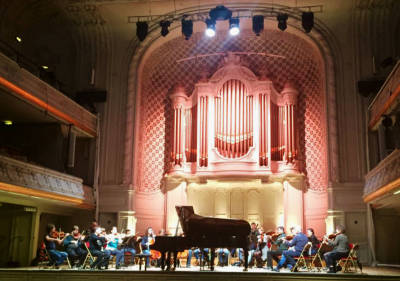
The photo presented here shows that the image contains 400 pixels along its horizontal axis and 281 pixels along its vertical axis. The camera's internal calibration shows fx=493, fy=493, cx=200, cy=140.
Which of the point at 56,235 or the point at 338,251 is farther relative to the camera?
the point at 56,235

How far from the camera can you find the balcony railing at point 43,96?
1109 cm

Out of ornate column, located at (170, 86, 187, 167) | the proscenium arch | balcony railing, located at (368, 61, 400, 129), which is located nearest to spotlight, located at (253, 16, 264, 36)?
the proscenium arch

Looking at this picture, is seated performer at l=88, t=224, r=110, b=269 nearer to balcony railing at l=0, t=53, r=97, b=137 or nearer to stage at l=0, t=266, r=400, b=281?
stage at l=0, t=266, r=400, b=281

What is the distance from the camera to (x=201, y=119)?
47.8 feet

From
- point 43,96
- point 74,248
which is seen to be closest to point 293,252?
point 74,248

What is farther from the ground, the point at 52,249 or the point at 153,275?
the point at 52,249

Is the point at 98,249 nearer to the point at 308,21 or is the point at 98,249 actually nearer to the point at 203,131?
the point at 203,131

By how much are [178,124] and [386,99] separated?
602 centimetres

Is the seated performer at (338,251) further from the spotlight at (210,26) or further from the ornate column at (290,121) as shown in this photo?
the spotlight at (210,26)

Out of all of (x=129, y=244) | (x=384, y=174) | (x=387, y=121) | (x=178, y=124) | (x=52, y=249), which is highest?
(x=178, y=124)

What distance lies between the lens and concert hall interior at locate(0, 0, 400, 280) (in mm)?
13211

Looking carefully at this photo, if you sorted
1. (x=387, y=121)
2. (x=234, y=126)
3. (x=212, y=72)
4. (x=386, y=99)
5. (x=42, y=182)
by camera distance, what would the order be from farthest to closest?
1. (x=212, y=72)
2. (x=234, y=126)
3. (x=387, y=121)
4. (x=42, y=182)
5. (x=386, y=99)

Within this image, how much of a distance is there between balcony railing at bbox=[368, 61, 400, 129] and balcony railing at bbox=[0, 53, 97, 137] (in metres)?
8.09

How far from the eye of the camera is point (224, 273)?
28.8ft
